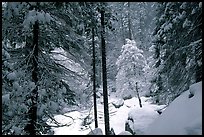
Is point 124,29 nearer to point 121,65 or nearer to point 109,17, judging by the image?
point 121,65

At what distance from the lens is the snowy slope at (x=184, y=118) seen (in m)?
7.05

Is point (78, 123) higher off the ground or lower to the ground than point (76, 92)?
lower

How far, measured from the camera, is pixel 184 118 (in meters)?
7.55

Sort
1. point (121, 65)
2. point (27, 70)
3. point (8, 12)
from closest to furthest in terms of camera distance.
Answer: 1. point (8, 12)
2. point (27, 70)
3. point (121, 65)

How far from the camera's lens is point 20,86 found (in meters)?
8.12

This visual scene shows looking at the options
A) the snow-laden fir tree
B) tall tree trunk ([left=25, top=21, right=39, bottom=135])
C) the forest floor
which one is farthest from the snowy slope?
the snow-laden fir tree

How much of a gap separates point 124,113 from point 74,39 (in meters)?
31.2

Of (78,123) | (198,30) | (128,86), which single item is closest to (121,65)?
(128,86)

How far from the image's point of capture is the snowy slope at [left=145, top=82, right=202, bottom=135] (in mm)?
7047

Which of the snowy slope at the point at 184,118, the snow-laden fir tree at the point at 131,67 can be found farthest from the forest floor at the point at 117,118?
the snowy slope at the point at 184,118

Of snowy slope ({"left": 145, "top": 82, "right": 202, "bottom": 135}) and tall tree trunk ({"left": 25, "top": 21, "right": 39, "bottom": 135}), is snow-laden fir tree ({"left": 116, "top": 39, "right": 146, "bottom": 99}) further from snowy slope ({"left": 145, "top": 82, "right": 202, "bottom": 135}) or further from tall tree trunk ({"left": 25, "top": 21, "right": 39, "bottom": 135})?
tall tree trunk ({"left": 25, "top": 21, "right": 39, "bottom": 135})

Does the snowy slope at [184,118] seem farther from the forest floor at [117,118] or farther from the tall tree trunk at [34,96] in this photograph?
the forest floor at [117,118]

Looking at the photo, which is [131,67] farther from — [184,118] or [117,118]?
[184,118]

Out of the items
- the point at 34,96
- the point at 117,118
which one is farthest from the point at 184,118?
the point at 117,118
